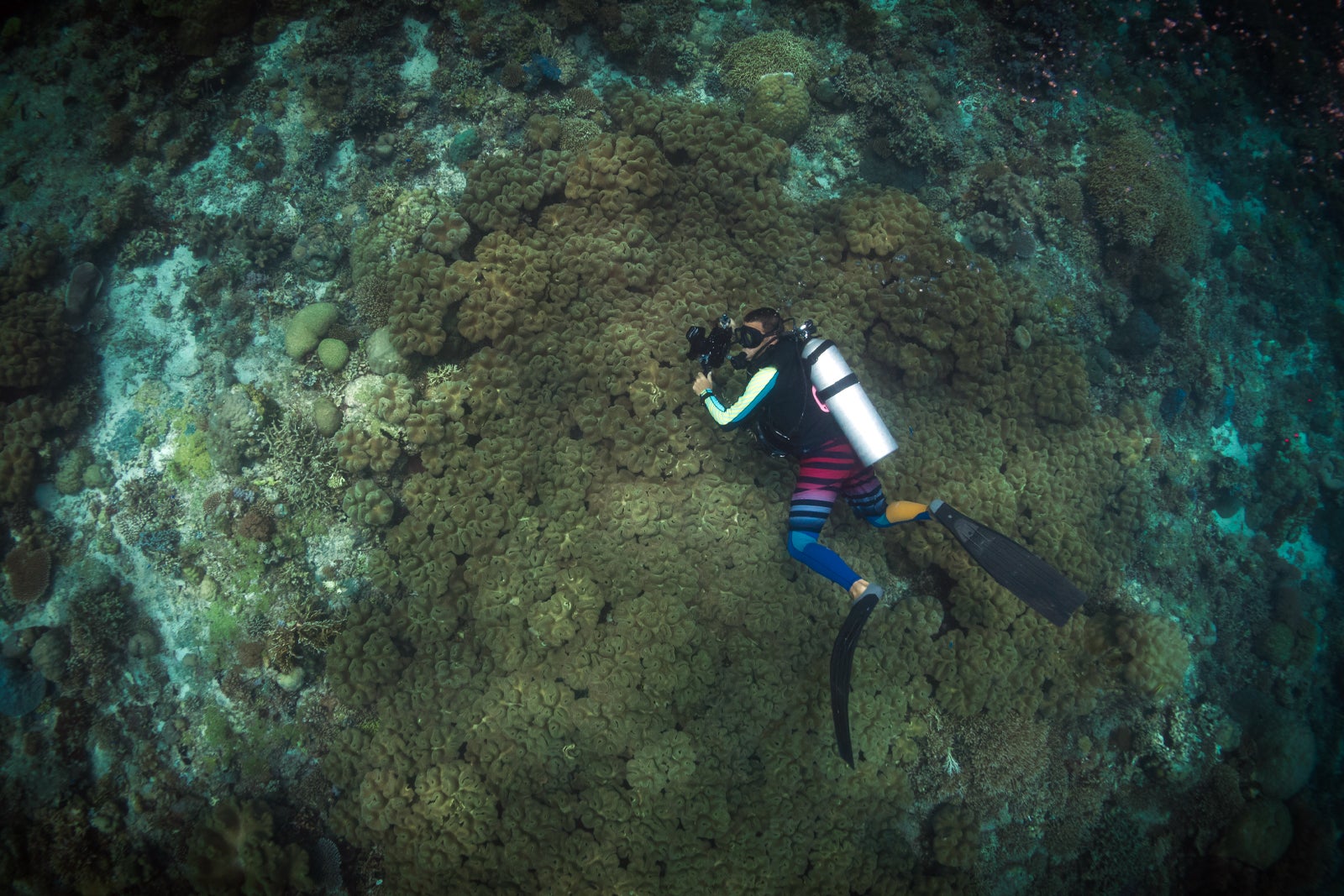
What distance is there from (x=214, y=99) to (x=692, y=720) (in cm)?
1104

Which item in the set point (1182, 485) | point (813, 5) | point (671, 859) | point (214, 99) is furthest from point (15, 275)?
point (1182, 485)

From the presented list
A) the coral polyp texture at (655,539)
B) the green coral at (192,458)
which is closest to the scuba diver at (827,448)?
the coral polyp texture at (655,539)

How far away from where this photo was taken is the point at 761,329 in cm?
538

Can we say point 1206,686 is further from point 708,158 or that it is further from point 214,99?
point 214,99

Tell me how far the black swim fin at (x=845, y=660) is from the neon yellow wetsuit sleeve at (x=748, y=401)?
6.27 ft

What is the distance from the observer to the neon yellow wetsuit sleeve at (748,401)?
5.22 metres

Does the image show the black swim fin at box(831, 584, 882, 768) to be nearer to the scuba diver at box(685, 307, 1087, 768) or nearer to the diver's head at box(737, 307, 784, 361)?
the scuba diver at box(685, 307, 1087, 768)

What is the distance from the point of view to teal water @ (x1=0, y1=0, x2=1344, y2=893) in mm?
5973

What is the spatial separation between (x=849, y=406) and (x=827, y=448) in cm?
55

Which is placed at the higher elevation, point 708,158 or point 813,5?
point 813,5

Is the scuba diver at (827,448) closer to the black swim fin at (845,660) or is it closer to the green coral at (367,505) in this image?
the black swim fin at (845,660)

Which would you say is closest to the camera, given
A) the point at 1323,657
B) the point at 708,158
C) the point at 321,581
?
the point at 321,581

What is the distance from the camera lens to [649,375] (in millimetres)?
6332

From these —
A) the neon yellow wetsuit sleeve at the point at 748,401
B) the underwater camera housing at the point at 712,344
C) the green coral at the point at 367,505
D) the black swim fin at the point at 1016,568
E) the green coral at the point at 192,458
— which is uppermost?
the underwater camera housing at the point at 712,344
